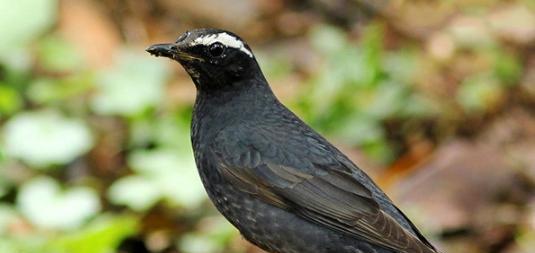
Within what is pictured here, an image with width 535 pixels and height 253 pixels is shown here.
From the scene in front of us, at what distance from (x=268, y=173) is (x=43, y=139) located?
300 centimetres

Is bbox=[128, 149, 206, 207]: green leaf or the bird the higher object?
bbox=[128, 149, 206, 207]: green leaf

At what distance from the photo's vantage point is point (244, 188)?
5184mm

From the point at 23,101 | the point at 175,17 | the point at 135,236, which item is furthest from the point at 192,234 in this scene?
the point at 175,17

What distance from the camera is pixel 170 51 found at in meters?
5.06

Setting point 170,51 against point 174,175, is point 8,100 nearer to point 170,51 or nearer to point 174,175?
point 174,175

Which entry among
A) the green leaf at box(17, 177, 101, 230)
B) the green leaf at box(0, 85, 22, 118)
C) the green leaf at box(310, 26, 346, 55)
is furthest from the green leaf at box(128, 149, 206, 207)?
the green leaf at box(310, 26, 346, 55)

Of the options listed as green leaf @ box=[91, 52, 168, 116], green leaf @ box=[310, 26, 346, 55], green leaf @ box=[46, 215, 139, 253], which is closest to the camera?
green leaf @ box=[46, 215, 139, 253]

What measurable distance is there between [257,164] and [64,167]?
10.1ft

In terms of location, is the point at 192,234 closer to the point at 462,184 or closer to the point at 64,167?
the point at 64,167

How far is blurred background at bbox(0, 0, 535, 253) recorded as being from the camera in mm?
7477

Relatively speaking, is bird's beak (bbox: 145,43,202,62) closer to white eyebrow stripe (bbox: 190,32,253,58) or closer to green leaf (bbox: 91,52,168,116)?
white eyebrow stripe (bbox: 190,32,253,58)

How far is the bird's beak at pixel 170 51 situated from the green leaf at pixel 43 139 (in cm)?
280

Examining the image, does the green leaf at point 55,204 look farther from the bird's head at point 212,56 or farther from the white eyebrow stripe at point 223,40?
the white eyebrow stripe at point 223,40

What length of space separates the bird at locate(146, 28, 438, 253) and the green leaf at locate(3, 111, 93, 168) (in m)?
2.60
